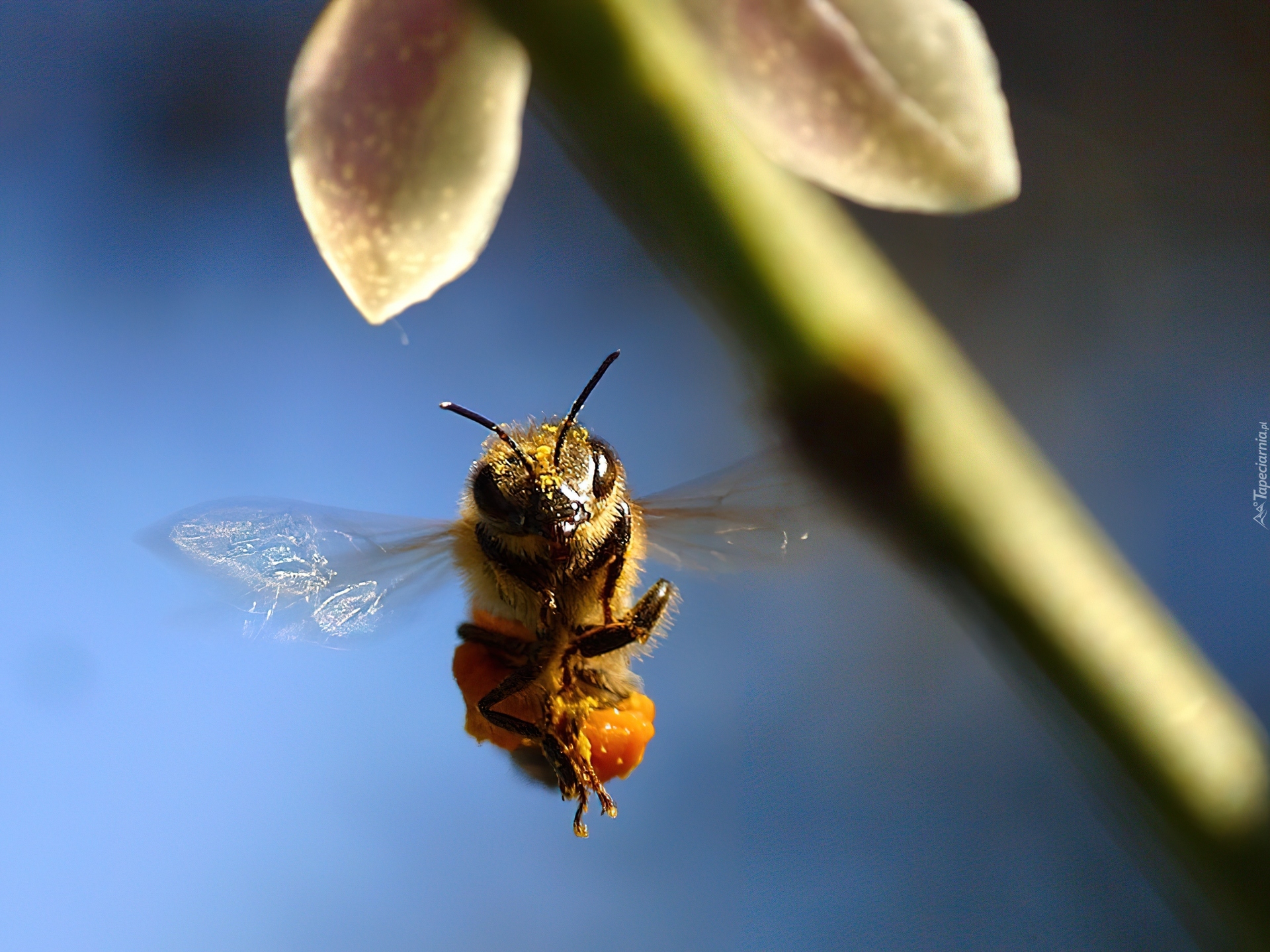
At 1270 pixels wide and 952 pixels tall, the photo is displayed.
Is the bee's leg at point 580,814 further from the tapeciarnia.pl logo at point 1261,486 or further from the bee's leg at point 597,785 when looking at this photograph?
the tapeciarnia.pl logo at point 1261,486

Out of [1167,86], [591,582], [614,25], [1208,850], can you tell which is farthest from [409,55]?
[1167,86]

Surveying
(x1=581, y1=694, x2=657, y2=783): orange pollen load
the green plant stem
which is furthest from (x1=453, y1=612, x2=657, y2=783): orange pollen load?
the green plant stem

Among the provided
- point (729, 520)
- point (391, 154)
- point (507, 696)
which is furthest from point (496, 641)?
point (391, 154)

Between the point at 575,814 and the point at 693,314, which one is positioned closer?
the point at 693,314

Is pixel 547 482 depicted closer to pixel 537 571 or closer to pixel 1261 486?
pixel 537 571

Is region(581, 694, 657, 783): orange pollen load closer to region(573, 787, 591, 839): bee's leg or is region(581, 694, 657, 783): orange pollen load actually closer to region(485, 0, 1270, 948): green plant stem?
region(573, 787, 591, 839): bee's leg

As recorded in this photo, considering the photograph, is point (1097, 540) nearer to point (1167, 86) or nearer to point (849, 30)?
point (849, 30)
